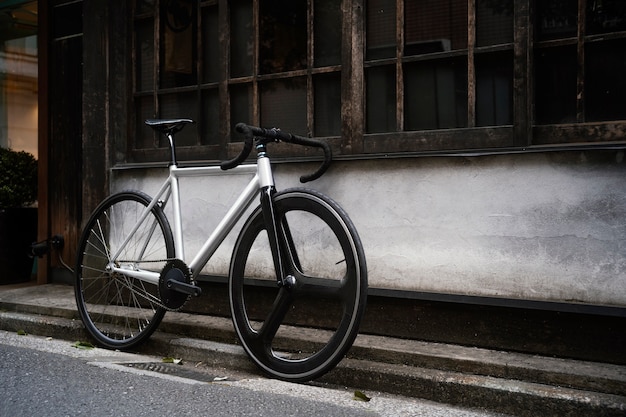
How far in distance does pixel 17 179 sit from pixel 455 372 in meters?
5.45

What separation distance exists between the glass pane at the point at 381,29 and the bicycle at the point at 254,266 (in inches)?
32.1

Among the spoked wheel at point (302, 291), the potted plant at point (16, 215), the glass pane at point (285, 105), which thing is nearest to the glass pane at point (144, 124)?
the glass pane at point (285, 105)

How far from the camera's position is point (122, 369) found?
432 centimetres

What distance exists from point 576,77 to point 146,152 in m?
3.50

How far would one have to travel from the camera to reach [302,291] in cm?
394

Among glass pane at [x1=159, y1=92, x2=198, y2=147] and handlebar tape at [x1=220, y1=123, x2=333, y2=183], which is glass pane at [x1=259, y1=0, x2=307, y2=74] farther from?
handlebar tape at [x1=220, y1=123, x2=333, y2=183]

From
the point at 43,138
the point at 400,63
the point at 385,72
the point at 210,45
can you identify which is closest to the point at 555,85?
the point at 400,63

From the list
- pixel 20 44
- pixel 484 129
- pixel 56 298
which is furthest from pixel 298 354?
pixel 20 44

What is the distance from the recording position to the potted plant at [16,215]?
7.21 meters

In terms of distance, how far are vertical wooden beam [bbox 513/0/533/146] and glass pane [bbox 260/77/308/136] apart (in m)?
1.55

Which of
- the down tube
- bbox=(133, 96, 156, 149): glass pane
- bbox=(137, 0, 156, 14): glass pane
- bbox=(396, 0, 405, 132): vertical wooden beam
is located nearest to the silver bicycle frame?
the down tube

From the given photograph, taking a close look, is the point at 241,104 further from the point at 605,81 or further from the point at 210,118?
the point at 605,81

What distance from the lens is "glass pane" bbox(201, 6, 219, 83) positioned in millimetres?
5465

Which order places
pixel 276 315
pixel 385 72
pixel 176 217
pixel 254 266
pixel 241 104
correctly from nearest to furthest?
pixel 276 315, pixel 385 72, pixel 176 217, pixel 254 266, pixel 241 104
